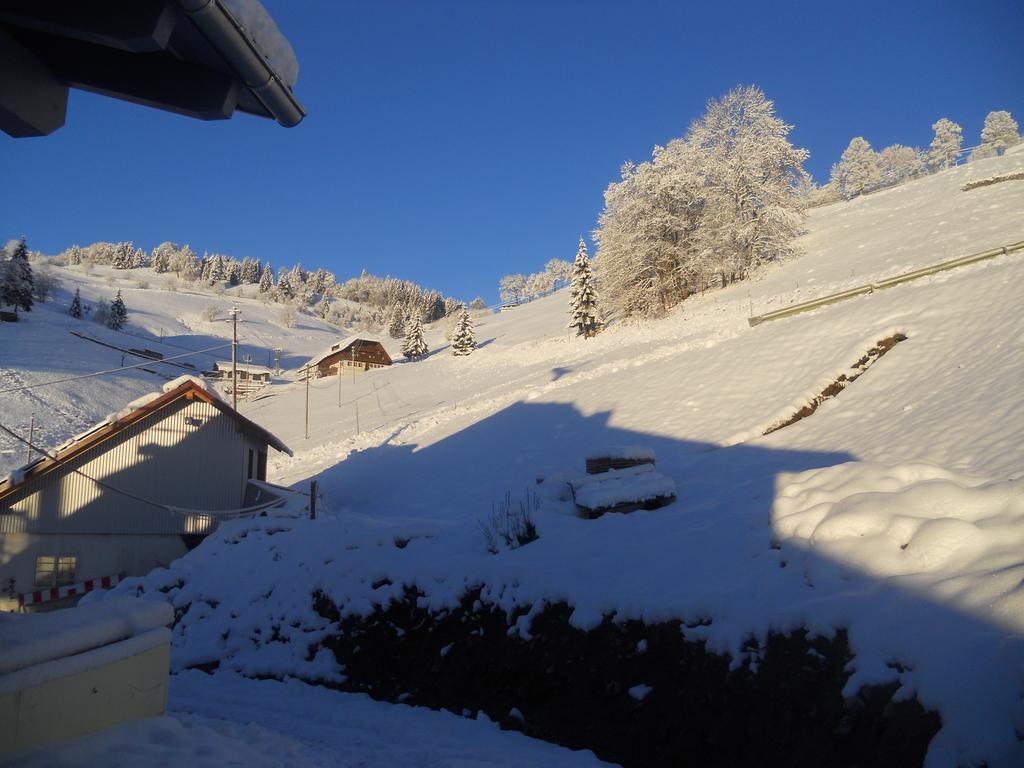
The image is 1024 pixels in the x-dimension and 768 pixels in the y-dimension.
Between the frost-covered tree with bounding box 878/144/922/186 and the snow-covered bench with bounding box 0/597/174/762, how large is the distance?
11527 centimetres

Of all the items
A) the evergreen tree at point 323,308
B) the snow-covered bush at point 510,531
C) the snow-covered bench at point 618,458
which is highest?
the evergreen tree at point 323,308

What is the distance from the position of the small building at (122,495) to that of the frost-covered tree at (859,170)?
9862 centimetres

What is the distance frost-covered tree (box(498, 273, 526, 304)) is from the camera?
571ft

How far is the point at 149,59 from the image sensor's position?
3504 millimetres

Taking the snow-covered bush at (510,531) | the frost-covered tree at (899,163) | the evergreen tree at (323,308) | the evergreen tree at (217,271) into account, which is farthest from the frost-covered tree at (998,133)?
the evergreen tree at (217,271)

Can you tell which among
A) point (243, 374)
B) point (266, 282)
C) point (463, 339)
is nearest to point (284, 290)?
point (266, 282)

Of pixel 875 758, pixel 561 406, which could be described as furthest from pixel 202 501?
pixel 875 758

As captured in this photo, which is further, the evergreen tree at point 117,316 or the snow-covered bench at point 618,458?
the evergreen tree at point 117,316

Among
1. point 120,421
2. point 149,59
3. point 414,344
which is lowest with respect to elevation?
point 120,421

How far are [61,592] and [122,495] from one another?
433 centimetres

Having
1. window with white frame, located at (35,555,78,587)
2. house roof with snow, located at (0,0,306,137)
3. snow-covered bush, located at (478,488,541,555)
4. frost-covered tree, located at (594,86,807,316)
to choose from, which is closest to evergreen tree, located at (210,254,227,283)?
frost-covered tree, located at (594,86,807,316)

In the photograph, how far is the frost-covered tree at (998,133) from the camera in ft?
278

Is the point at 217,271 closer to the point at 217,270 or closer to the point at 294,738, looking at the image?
the point at 217,270

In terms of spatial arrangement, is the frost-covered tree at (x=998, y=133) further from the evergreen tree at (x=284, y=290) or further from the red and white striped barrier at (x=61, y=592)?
the evergreen tree at (x=284, y=290)
